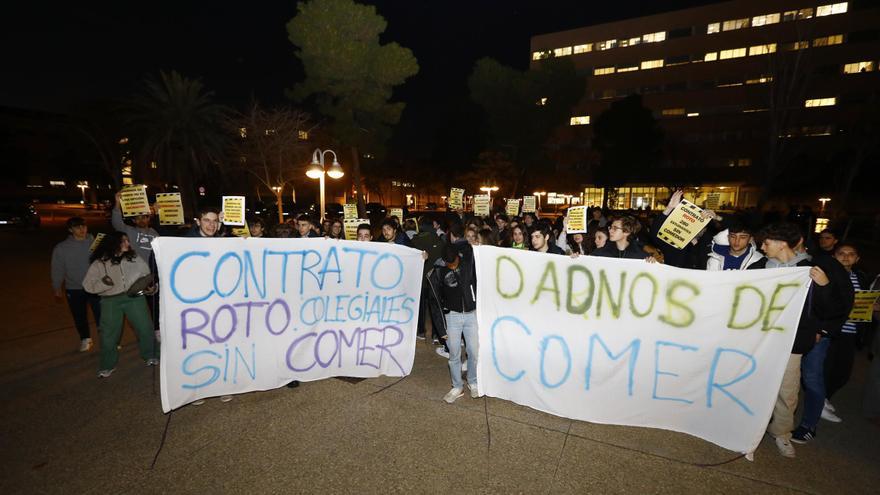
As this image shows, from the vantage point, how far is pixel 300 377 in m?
4.20

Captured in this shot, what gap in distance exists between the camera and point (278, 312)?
4.03 meters

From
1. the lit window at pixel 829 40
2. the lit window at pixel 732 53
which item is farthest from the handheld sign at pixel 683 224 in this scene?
the lit window at pixel 732 53

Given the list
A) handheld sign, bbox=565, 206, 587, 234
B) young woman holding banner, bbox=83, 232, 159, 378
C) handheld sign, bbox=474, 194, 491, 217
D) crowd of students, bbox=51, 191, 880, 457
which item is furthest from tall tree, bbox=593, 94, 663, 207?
young woman holding banner, bbox=83, 232, 159, 378

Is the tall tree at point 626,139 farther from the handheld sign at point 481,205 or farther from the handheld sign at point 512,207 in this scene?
the handheld sign at point 481,205

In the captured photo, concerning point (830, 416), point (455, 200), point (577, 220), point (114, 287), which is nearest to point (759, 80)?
point (455, 200)

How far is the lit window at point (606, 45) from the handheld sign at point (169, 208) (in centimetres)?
5722

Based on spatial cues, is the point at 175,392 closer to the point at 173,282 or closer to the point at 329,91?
the point at 173,282

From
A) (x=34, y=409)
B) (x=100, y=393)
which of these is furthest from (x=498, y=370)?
(x=34, y=409)

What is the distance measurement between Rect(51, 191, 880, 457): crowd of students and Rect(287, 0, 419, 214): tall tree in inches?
649

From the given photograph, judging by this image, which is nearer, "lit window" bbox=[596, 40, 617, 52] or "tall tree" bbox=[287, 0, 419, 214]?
"tall tree" bbox=[287, 0, 419, 214]

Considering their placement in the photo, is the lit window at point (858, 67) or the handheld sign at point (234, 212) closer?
the handheld sign at point (234, 212)

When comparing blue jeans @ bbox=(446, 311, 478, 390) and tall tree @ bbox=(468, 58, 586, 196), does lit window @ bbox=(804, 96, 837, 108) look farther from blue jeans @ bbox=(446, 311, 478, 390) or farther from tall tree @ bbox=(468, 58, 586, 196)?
blue jeans @ bbox=(446, 311, 478, 390)

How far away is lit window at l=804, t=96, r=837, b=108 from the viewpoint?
3988 cm

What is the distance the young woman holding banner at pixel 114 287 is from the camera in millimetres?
4496
